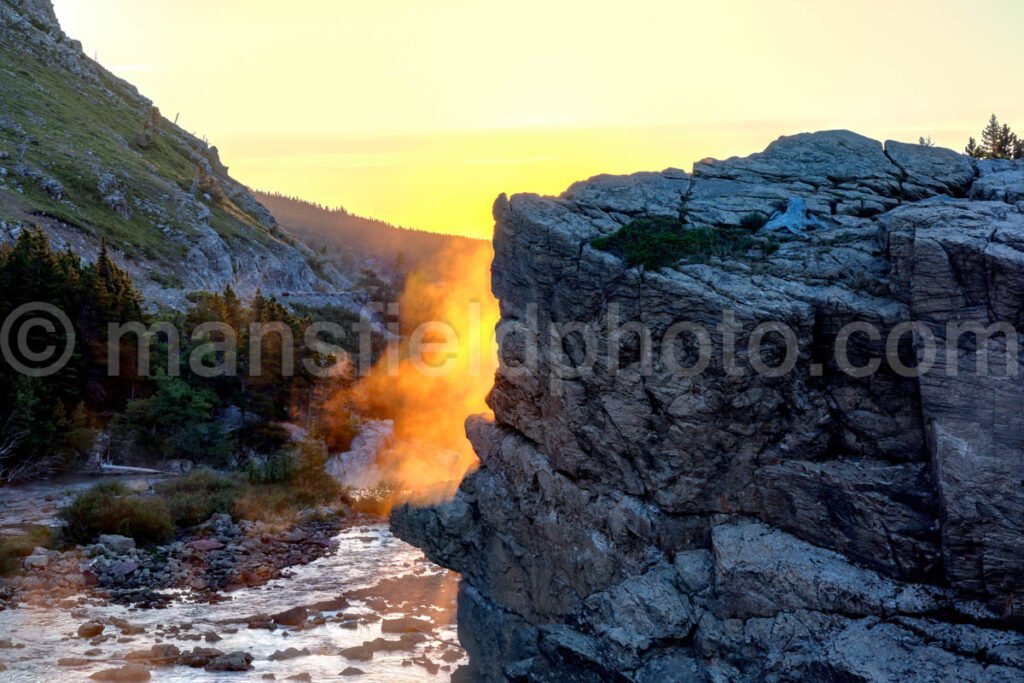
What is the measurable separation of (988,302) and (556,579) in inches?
346

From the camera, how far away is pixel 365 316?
7888cm

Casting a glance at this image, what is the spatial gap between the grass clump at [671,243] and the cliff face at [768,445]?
248 millimetres

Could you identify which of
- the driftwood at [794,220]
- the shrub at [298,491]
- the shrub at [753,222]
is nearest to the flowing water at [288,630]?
the shrub at [298,491]

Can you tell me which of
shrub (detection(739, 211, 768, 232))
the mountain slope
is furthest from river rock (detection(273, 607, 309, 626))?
the mountain slope

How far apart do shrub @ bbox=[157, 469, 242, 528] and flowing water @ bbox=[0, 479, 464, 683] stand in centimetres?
518

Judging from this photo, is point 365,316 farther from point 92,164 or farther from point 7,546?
point 7,546

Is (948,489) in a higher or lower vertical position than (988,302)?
lower

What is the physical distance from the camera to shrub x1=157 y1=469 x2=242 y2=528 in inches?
1262

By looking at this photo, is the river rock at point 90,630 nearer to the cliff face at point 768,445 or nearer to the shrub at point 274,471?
the cliff face at point 768,445

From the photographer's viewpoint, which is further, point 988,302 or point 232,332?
point 232,332

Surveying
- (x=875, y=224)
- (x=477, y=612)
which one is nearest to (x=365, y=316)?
(x=477, y=612)

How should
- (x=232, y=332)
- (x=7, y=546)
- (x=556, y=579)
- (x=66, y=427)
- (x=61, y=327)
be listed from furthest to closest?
1. (x=232, y=332)
2. (x=61, y=327)
3. (x=66, y=427)
4. (x=7, y=546)
5. (x=556, y=579)

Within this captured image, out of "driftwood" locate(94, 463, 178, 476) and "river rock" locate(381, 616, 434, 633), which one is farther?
"driftwood" locate(94, 463, 178, 476)

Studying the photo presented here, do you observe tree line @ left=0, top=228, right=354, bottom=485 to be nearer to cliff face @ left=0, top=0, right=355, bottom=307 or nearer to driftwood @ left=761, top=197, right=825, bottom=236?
cliff face @ left=0, top=0, right=355, bottom=307
